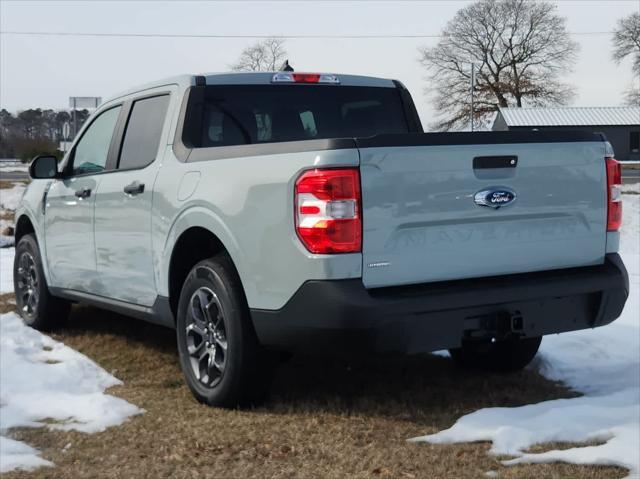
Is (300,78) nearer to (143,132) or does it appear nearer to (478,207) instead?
(143,132)

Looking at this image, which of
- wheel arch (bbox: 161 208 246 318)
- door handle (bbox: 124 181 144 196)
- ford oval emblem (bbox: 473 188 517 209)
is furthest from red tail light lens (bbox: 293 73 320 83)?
ford oval emblem (bbox: 473 188 517 209)

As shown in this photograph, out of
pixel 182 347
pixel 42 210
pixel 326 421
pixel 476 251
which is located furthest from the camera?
pixel 42 210

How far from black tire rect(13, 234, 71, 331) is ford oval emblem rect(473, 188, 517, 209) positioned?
3918 mm

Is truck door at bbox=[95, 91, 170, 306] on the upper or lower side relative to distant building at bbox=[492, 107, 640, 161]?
upper

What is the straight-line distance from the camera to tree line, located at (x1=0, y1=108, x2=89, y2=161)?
4479 cm

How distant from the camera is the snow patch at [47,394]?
14.6 feet

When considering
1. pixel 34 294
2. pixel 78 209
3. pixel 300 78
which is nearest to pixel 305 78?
pixel 300 78

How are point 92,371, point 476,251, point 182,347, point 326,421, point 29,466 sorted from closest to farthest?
point 29,466
point 476,251
point 326,421
point 182,347
point 92,371

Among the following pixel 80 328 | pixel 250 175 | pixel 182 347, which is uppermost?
pixel 250 175

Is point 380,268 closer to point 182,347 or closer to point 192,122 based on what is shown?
point 182,347

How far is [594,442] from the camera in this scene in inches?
159

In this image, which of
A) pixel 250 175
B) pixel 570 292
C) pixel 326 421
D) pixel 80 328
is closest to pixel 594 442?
pixel 570 292

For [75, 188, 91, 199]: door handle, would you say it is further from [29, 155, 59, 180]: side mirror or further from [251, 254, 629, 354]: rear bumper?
[251, 254, 629, 354]: rear bumper

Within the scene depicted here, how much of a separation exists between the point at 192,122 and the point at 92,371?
1750 millimetres
